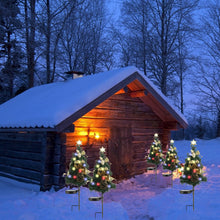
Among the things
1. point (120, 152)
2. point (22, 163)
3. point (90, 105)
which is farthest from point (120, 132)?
point (22, 163)

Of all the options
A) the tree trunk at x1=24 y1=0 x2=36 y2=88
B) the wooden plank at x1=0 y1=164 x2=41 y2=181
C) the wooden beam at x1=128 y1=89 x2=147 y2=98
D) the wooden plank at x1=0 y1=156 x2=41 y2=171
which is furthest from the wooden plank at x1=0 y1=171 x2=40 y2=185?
the tree trunk at x1=24 y1=0 x2=36 y2=88

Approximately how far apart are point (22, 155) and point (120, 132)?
394 cm

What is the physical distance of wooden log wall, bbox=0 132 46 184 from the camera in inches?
362

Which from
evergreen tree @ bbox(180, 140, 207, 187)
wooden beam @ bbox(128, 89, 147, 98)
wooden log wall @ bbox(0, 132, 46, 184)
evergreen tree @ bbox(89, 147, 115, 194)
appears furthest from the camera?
wooden beam @ bbox(128, 89, 147, 98)

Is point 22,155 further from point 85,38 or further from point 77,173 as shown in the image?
point 85,38

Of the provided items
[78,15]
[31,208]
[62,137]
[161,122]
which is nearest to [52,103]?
[62,137]

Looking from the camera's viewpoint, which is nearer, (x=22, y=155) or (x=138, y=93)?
(x=22, y=155)

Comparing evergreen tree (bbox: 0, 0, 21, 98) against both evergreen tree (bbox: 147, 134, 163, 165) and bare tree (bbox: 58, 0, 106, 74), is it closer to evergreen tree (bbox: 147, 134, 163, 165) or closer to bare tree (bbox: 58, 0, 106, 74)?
bare tree (bbox: 58, 0, 106, 74)

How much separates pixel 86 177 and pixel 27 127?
8.32ft

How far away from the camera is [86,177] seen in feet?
24.6

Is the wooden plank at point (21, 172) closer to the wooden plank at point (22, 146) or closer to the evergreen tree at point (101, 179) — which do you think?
the wooden plank at point (22, 146)

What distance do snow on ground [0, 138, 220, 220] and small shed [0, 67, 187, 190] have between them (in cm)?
69

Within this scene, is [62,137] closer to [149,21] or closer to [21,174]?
[21,174]

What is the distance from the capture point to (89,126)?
385 inches
